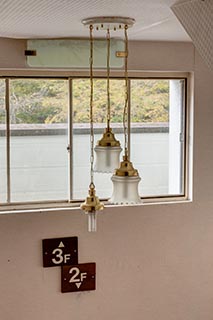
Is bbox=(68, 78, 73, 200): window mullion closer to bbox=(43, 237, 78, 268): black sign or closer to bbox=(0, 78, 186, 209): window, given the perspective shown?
bbox=(0, 78, 186, 209): window

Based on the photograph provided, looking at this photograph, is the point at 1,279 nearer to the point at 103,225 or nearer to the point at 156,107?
the point at 103,225

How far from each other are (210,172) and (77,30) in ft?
5.04

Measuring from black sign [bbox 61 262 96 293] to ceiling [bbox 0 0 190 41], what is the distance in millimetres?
1596

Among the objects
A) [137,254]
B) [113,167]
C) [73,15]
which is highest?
[73,15]

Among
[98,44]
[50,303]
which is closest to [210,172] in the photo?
[98,44]

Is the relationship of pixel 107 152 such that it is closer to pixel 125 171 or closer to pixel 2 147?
pixel 125 171

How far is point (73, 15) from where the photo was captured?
2500mm

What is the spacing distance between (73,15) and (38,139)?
1.40 metres

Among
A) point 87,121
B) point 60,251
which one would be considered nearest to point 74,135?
point 87,121

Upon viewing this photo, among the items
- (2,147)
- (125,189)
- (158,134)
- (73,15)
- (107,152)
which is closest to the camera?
(73,15)

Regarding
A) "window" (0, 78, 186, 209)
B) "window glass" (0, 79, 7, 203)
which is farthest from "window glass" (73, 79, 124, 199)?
"window glass" (0, 79, 7, 203)

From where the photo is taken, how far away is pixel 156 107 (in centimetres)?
398

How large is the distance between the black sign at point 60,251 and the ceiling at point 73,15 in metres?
1.39

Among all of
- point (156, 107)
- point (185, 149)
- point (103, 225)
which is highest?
point (156, 107)
